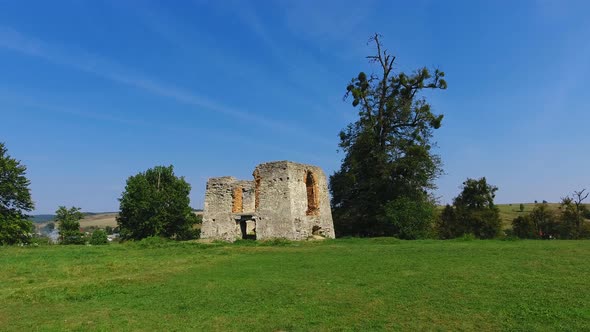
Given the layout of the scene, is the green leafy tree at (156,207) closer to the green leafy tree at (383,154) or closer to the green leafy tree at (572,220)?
the green leafy tree at (383,154)

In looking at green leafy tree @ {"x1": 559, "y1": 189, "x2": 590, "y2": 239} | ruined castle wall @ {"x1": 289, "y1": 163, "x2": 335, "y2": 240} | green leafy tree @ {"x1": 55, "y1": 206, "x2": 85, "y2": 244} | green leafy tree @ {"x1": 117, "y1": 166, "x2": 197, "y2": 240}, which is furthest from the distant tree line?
green leafy tree @ {"x1": 55, "y1": 206, "x2": 85, "y2": 244}

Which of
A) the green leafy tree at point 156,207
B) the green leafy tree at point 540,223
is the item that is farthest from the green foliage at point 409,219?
the green leafy tree at point 156,207

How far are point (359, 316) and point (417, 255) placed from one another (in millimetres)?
6665

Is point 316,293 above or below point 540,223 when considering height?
below

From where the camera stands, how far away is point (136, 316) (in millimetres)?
7043

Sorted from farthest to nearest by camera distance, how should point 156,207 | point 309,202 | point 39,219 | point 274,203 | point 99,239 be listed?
point 39,219 < point 156,207 < point 99,239 < point 309,202 < point 274,203

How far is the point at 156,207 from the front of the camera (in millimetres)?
31531

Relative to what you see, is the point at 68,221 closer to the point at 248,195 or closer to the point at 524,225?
the point at 248,195

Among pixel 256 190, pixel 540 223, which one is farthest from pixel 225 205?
pixel 540 223

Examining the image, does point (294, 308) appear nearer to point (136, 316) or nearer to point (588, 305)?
point (136, 316)

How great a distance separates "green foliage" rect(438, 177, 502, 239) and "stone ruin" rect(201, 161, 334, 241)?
13810mm

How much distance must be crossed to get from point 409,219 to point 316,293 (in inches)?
632

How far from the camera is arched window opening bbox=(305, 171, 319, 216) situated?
24253 millimetres

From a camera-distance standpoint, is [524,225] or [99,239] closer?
[99,239]
